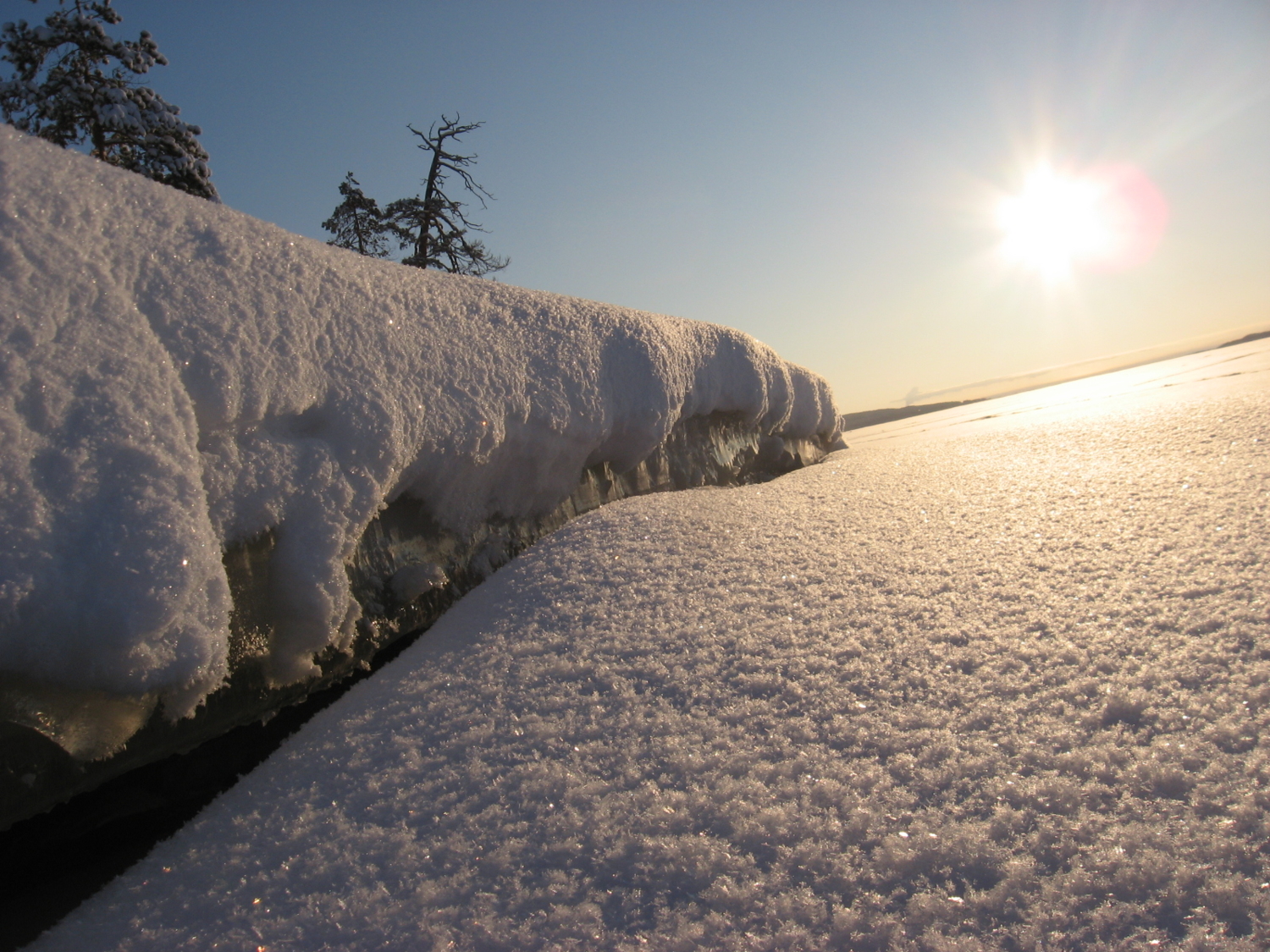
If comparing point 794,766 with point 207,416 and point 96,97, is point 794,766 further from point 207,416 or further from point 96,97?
point 96,97

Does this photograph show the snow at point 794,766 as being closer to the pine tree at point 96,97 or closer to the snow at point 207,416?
the snow at point 207,416

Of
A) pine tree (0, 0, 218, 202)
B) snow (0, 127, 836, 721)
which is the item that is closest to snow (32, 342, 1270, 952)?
snow (0, 127, 836, 721)

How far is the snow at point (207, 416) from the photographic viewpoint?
86 centimetres

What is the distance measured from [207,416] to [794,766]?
1101 millimetres

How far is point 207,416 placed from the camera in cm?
109

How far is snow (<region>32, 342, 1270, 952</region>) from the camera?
73 centimetres

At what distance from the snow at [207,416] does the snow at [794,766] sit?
0.27 metres

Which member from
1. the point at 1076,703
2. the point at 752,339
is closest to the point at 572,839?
the point at 1076,703

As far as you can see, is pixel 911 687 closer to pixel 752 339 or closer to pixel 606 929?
pixel 606 929

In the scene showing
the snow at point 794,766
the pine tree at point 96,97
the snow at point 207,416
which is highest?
the pine tree at point 96,97

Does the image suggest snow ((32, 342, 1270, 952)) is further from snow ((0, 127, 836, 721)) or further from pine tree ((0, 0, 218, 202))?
pine tree ((0, 0, 218, 202))

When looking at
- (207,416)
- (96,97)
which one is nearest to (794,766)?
(207,416)

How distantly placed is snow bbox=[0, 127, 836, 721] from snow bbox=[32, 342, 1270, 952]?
274 millimetres

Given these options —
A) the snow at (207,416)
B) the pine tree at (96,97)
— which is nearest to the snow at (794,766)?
the snow at (207,416)
